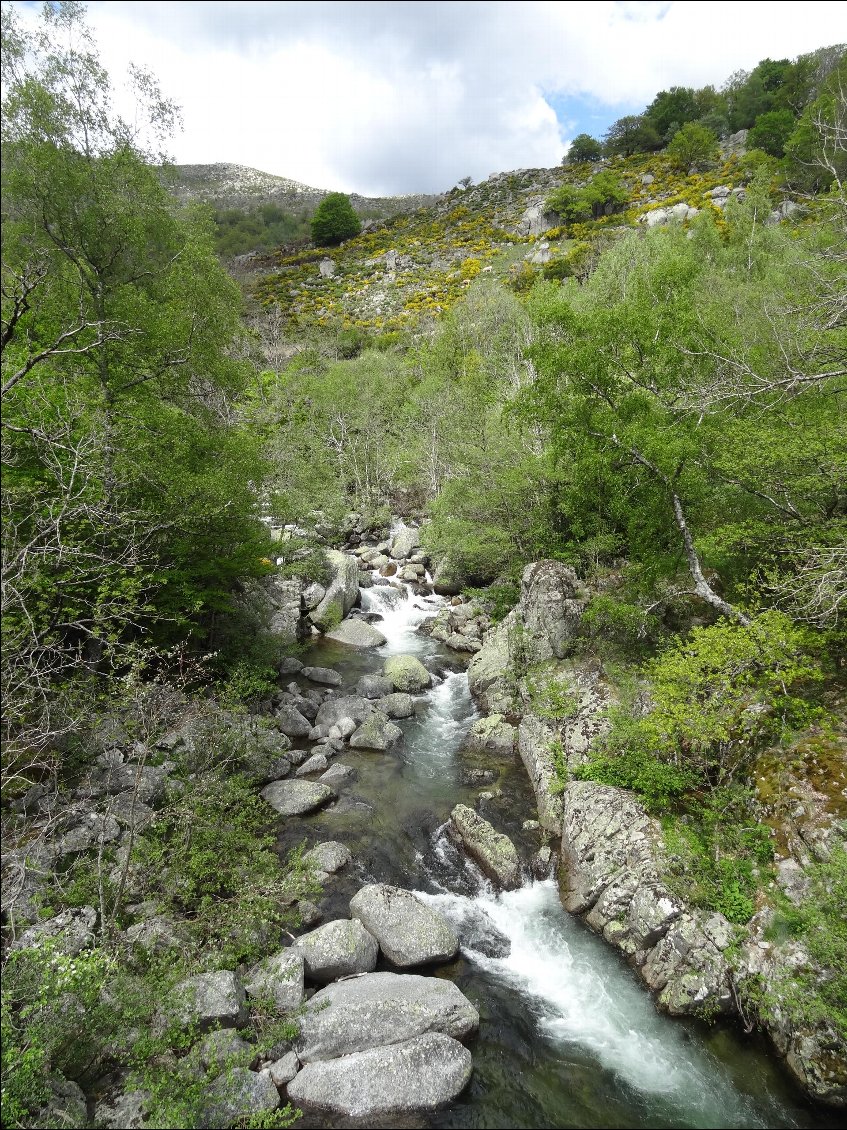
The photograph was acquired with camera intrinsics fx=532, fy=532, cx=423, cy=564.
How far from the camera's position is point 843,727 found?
383 inches

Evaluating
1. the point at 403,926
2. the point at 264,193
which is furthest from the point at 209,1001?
the point at 264,193

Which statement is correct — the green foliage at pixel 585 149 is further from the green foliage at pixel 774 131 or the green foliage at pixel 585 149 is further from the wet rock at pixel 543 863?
the wet rock at pixel 543 863

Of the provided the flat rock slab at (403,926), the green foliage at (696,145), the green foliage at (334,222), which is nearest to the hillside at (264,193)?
the green foliage at (334,222)

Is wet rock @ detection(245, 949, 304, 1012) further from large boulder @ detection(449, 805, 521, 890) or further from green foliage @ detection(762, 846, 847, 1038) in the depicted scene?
green foliage @ detection(762, 846, 847, 1038)

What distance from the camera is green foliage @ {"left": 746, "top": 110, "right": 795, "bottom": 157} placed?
58062mm

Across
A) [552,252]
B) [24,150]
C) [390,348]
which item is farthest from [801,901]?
[552,252]

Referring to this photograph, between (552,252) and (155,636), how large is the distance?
62.5m

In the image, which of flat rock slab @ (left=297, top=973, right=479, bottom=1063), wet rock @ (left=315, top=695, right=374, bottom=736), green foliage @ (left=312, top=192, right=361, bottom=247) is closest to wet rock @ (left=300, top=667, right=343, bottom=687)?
wet rock @ (left=315, top=695, right=374, bottom=736)

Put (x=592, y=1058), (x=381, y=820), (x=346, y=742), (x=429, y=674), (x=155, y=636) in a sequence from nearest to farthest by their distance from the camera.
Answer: (x=592, y=1058)
(x=381, y=820)
(x=155, y=636)
(x=346, y=742)
(x=429, y=674)

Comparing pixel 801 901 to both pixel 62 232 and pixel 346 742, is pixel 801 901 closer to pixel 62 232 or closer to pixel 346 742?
pixel 346 742

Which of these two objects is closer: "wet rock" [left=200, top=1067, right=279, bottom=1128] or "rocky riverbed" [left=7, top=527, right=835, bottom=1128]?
"wet rock" [left=200, top=1067, right=279, bottom=1128]

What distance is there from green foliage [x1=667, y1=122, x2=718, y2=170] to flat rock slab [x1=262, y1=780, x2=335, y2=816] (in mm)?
88418

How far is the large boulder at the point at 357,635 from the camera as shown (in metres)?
24.3

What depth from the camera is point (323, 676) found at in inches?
798
